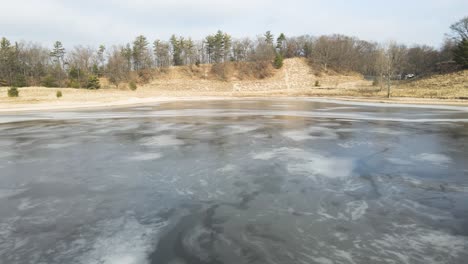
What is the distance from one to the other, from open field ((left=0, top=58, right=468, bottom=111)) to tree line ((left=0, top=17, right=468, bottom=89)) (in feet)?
11.9

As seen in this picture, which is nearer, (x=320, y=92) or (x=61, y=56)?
(x=320, y=92)

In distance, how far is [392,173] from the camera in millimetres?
7852

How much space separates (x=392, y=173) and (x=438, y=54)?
62.2 m

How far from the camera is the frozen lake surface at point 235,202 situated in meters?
4.24

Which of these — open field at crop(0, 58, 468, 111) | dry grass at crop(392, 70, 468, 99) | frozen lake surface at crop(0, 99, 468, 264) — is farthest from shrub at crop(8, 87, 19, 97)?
dry grass at crop(392, 70, 468, 99)

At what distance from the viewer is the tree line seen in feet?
166

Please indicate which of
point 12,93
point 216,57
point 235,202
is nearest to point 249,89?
point 216,57

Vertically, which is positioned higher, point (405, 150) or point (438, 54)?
point (438, 54)

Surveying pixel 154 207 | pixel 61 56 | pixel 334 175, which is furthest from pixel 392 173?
pixel 61 56

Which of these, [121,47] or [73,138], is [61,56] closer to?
[121,47]

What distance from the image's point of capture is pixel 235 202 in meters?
5.95

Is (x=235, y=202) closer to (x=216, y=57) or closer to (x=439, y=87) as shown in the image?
(x=439, y=87)

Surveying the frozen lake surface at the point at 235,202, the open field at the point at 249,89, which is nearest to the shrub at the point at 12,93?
the open field at the point at 249,89

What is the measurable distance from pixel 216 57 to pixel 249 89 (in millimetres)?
20813
